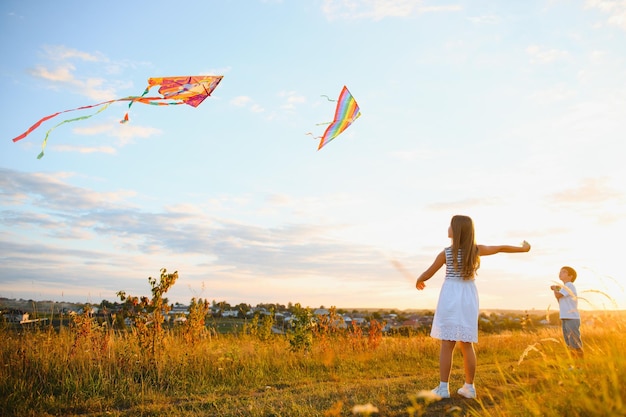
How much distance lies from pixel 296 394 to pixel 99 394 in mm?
2535

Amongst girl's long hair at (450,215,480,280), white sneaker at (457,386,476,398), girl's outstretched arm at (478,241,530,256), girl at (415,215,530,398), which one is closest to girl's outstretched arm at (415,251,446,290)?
girl at (415,215,530,398)

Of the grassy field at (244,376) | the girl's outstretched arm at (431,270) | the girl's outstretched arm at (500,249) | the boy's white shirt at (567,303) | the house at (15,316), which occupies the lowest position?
the grassy field at (244,376)

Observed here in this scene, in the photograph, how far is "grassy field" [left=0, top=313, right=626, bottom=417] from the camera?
4.64m

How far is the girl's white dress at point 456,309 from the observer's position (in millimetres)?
5418

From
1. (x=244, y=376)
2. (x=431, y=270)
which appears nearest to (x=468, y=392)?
(x=431, y=270)

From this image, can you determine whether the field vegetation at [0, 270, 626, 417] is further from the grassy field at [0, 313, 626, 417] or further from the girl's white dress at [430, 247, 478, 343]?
the girl's white dress at [430, 247, 478, 343]

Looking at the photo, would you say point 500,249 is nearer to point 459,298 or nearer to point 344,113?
point 459,298

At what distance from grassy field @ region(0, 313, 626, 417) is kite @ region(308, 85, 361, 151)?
3881 millimetres

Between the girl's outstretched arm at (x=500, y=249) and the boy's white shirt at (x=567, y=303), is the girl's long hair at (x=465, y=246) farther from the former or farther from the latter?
the boy's white shirt at (x=567, y=303)

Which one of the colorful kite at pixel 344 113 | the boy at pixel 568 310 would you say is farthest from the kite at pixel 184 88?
the boy at pixel 568 310

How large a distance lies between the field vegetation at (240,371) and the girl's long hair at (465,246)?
3.36ft

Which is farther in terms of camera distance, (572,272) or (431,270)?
(572,272)

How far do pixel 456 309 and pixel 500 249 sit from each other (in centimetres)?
88

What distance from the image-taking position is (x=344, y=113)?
354 inches
